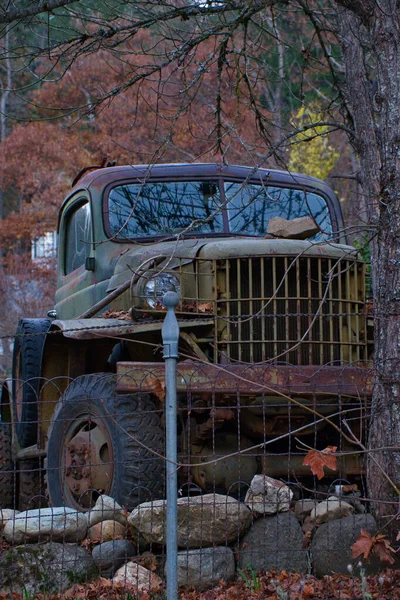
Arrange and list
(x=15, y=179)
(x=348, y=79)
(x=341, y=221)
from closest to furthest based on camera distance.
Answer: (x=341, y=221), (x=348, y=79), (x=15, y=179)

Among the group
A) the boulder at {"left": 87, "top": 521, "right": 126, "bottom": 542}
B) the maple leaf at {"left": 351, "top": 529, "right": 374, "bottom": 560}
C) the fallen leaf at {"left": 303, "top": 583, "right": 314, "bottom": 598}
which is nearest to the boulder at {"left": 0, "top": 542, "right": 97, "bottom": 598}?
the boulder at {"left": 87, "top": 521, "right": 126, "bottom": 542}

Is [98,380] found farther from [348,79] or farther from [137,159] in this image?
[137,159]

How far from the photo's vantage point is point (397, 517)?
4.47 metres

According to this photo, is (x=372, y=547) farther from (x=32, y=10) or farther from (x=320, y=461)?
(x=32, y=10)

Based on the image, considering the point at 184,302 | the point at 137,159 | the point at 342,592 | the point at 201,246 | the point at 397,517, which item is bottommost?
the point at 342,592

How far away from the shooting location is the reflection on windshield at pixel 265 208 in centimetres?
689

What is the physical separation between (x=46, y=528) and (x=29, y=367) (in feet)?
7.13

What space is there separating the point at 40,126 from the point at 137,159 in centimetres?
324

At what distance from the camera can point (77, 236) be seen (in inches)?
305

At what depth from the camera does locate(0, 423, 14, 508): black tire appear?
23.6 ft

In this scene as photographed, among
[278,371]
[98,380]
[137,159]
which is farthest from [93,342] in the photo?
[137,159]

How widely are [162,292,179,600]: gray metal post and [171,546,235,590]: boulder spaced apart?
69 centimetres

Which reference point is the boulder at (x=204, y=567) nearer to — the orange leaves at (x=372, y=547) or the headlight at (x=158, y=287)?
the orange leaves at (x=372, y=547)

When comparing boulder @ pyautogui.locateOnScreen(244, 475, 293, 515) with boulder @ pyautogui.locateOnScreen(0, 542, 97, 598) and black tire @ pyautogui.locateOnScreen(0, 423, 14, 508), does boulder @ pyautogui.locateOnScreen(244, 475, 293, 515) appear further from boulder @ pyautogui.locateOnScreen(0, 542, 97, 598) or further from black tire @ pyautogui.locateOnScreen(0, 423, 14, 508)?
black tire @ pyautogui.locateOnScreen(0, 423, 14, 508)
